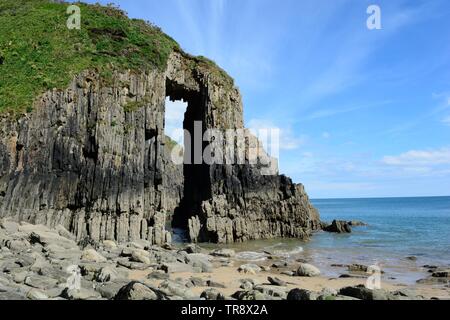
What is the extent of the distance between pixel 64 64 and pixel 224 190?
1891 centimetres

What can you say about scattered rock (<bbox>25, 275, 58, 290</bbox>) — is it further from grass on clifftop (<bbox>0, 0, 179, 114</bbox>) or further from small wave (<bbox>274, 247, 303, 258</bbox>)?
small wave (<bbox>274, 247, 303, 258</bbox>)

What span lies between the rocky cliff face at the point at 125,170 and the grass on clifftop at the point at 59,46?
1.31m

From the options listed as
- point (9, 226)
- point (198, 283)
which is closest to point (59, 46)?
point (9, 226)

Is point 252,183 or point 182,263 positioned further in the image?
point 252,183

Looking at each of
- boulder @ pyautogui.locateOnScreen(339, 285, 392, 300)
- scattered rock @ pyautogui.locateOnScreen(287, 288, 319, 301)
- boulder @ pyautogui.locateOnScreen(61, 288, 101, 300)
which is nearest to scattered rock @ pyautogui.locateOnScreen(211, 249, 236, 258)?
boulder @ pyautogui.locateOnScreen(339, 285, 392, 300)

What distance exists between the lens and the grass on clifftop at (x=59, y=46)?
29.7 m

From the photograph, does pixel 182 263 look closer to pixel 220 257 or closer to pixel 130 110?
pixel 220 257

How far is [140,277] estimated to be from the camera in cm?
1656

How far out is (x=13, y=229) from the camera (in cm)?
2242

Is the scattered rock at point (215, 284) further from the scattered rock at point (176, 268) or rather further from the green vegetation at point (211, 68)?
the green vegetation at point (211, 68)

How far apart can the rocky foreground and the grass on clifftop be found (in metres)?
11.8

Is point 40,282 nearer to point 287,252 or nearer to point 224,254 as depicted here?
point 224,254

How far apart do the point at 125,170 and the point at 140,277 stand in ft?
51.7
